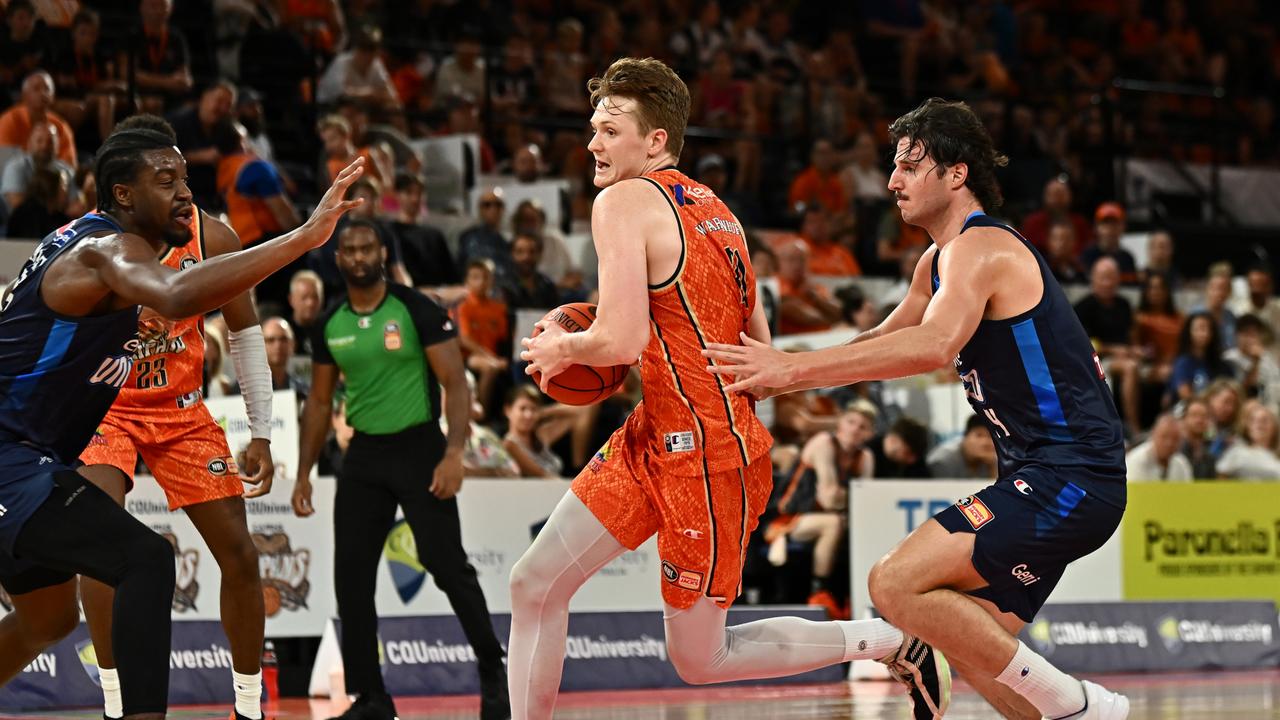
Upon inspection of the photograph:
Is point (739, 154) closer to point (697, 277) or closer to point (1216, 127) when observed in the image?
point (1216, 127)

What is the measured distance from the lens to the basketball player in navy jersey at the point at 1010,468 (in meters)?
4.76

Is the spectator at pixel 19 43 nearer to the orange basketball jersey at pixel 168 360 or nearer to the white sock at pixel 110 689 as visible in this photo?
the orange basketball jersey at pixel 168 360

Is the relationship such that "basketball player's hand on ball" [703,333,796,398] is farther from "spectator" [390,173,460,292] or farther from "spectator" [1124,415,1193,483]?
"spectator" [1124,415,1193,483]

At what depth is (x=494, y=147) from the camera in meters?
15.6

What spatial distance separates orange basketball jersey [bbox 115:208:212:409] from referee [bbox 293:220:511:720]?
139cm

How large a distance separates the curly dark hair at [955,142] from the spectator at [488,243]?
767 cm

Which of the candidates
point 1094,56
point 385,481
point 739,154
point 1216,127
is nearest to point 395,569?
point 385,481

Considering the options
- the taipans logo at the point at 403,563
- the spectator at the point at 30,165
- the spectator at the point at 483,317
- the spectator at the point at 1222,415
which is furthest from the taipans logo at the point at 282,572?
the spectator at the point at 1222,415

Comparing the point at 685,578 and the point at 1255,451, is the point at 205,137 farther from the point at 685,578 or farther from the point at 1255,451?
the point at 1255,451

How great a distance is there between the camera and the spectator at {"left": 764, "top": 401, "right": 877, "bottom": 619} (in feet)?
34.9

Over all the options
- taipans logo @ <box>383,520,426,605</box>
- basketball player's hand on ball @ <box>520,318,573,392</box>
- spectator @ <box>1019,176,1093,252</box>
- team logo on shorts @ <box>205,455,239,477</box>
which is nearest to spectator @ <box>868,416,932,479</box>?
taipans logo @ <box>383,520,426,605</box>

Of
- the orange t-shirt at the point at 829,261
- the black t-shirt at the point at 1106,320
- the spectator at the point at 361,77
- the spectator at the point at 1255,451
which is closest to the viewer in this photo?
the spectator at the point at 1255,451

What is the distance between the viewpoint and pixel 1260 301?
50.5 feet

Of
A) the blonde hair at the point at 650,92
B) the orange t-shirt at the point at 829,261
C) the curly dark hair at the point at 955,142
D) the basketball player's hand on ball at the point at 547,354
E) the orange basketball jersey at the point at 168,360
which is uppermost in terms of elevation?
the blonde hair at the point at 650,92
